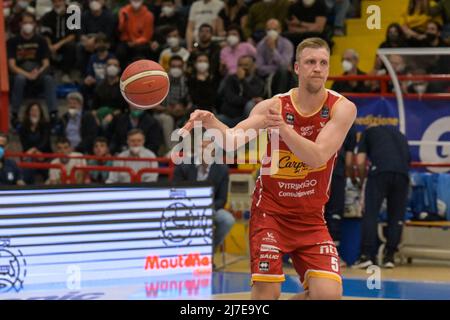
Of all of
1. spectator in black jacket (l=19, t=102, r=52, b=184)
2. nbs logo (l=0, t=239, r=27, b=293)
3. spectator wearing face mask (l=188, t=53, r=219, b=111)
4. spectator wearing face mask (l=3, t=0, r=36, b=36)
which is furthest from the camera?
spectator wearing face mask (l=3, t=0, r=36, b=36)

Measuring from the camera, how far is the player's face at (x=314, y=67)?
671 cm

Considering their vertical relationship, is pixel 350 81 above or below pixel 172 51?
below

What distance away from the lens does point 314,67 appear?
6734mm

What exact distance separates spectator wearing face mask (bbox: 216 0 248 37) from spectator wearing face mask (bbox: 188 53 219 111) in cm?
156

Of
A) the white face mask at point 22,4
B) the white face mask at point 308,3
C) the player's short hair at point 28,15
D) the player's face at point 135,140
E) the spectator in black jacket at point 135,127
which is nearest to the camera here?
the player's face at point 135,140

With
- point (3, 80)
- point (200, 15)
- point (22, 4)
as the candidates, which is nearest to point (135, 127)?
point (3, 80)

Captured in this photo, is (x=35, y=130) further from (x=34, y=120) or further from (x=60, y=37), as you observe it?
(x=60, y=37)

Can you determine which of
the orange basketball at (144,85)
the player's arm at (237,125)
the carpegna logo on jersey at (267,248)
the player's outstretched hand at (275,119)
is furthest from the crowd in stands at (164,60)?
the player's outstretched hand at (275,119)

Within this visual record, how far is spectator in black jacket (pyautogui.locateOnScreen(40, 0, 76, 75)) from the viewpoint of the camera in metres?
17.1

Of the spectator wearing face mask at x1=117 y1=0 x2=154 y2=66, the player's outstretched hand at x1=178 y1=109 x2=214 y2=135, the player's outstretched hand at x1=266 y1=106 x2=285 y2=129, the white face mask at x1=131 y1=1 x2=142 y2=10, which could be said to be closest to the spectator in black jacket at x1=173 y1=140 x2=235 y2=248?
the spectator wearing face mask at x1=117 y1=0 x2=154 y2=66

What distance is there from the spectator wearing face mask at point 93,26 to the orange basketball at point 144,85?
29.0 feet

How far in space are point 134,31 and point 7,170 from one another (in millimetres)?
4976

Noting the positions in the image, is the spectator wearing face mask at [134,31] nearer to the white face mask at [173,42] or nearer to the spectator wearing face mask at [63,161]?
the white face mask at [173,42]

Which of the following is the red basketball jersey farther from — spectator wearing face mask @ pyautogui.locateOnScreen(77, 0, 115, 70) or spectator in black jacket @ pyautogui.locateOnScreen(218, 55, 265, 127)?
spectator wearing face mask @ pyautogui.locateOnScreen(77, 0, 115, 70)
